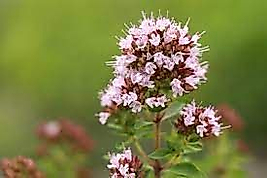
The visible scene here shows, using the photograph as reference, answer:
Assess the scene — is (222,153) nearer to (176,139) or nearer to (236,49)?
(176,139)

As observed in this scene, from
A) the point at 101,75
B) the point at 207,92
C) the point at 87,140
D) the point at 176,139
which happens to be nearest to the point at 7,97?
the point at 101,75

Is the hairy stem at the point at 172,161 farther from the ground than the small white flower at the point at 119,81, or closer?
closer

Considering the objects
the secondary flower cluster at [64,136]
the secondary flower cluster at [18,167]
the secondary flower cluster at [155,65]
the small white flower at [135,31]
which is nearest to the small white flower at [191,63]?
the secondary flower cluster at [155,65]

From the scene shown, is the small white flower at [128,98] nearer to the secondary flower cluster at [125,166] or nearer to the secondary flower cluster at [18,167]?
the secondary flower cluster at [125,166]

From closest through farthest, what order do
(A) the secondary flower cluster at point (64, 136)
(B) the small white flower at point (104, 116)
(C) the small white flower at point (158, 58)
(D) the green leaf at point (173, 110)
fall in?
(C) the small white flower at point (158, 58) → (D) the green leaf at point (173, 110) → (B) the small white flower at point (104, 116) → (A) the secondary flower cluster at point (64, 136)

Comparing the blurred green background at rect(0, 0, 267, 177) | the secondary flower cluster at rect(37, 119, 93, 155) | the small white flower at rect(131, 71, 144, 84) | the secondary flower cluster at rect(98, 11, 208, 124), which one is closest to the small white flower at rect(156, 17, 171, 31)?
the secondary flower cluster at rect(98, 11, 208, 124)

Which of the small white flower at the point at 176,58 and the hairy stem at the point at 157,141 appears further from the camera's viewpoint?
the hairy stem at the point at 157,141
